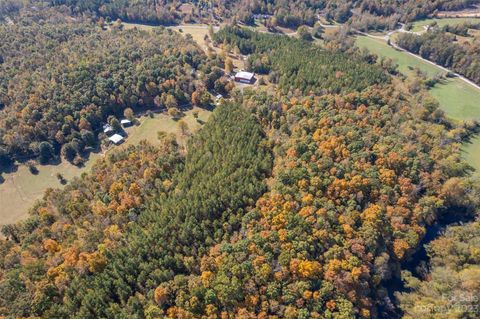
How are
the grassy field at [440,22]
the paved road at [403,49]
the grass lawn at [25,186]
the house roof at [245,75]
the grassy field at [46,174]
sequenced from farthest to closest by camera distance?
the grassy field at [440,22], the paved road at [403,49], the house roof at [245,75], the grassy field at [46,174], the grass lawn at [25,186]

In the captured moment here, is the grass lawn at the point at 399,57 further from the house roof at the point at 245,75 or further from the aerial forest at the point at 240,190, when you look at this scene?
the house roof at the point at 245,75

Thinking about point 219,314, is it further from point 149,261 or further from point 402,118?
point 402,118

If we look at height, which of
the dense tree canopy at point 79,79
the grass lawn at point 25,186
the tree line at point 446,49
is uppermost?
the tree line at point 446,49

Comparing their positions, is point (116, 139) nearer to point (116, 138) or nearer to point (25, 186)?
point (116, 138)

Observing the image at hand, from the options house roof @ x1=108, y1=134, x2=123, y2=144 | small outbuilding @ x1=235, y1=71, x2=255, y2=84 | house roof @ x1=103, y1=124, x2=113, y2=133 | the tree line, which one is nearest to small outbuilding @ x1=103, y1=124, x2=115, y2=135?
house roof @ x1=103, y1=124, x2=113, y2=133

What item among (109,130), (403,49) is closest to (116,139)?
(109,130)

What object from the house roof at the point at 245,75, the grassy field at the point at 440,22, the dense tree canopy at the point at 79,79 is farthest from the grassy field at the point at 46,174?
the grassy field at the point at 440,22

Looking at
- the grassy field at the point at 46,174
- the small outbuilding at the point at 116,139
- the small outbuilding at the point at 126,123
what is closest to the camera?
the grassy field at the point at 46,174
